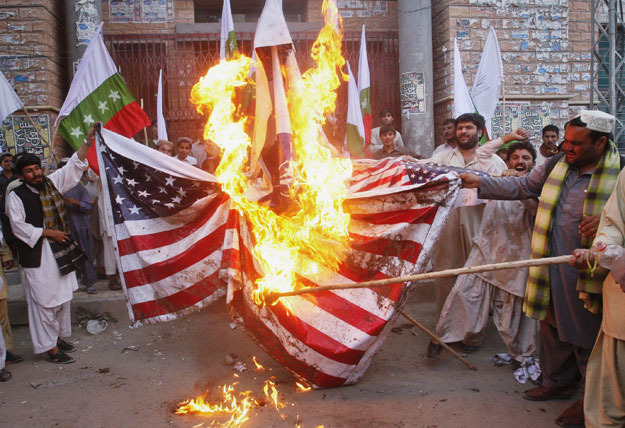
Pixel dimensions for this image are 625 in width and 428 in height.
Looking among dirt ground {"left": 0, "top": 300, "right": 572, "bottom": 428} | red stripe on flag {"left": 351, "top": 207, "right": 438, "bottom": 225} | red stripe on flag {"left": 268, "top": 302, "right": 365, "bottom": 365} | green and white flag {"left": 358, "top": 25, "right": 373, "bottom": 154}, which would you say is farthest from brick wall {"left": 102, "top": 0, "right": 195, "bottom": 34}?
red stripe on flag {"left": 268, "top": 302, "right": 365, "bottom": 365}

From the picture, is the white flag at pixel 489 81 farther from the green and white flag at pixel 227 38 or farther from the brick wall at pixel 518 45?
the green and white flag at pixel 227 38

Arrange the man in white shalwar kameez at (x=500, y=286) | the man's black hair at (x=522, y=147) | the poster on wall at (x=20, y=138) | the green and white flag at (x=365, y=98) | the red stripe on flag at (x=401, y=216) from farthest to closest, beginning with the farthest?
the poster on wall at (x=20, y=138) < the green and white flag at (x=365, y=98) < the man's black hair at (x=522, y=147) < the man in white shalwar kameez at (x=500, y=286) < the red stripe on flag at (x=401, y=216)

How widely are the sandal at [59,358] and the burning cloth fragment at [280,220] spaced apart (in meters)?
1.29

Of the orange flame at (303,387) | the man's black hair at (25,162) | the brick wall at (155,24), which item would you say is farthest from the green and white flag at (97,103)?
the brick wall at (155,24)

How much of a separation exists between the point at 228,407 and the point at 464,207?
289cm

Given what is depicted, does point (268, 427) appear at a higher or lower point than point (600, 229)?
lower

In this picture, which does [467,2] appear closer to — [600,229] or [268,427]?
[600,229]

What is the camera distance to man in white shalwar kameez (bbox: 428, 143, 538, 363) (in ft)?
15.3

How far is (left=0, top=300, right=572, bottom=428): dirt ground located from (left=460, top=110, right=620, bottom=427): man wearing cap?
10.3 inches

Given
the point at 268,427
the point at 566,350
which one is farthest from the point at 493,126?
the point at 268,427

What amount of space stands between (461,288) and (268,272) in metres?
1.93

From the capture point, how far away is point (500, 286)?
15.4 ft

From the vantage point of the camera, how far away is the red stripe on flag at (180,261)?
448 cm

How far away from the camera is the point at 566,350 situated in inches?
155
